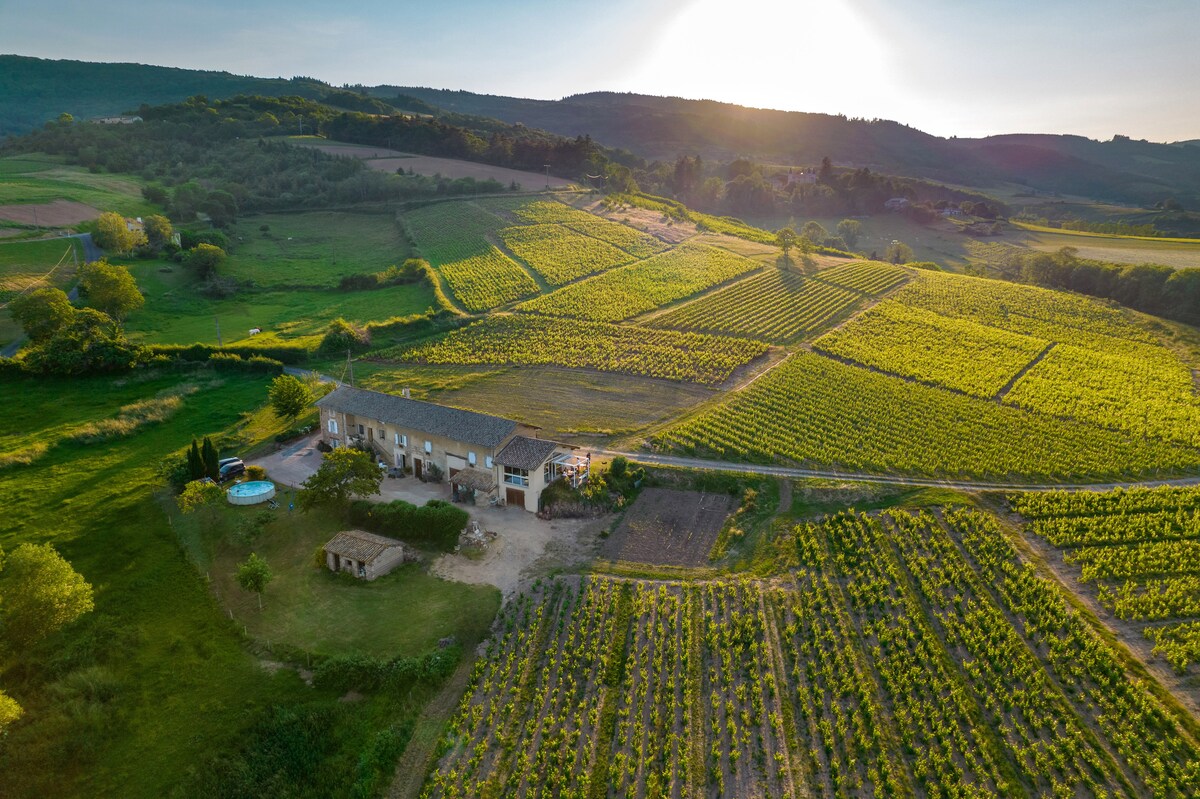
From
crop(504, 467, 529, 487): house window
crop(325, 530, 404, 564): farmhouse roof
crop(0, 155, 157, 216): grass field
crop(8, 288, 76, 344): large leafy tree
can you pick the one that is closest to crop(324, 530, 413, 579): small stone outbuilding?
crop(325, 530, 404, 564): farmhouse roof

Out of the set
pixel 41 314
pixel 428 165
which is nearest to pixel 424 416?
pixel 41 314

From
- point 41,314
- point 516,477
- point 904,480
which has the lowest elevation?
point 516,477

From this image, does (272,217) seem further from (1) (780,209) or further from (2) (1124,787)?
(2) (1124,787)

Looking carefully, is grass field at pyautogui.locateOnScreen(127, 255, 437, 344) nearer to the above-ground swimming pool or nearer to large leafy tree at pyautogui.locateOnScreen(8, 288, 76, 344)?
large leafy tree at pyautogui.locateOnScreen(8, 288, 76, 344)

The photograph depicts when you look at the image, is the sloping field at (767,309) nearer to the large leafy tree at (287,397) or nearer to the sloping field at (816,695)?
the large leafy tree at (287,397)

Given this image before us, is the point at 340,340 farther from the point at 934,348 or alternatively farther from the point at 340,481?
the point at 934,348

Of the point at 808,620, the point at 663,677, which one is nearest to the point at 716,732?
the point at 663,677

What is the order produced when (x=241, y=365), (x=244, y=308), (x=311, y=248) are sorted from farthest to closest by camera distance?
(x=311, y=248) < (x=244, y=308) < (x=241, y=365)
